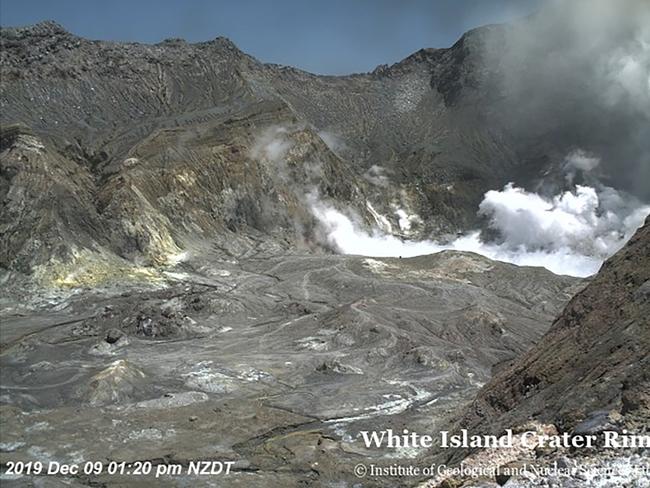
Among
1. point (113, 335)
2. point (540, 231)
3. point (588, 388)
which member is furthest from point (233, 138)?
point (588, 388)

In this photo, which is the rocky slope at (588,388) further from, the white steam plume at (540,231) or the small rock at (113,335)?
the white steam plume at (540,231)

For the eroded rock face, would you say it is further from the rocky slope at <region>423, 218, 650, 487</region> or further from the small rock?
the small rock

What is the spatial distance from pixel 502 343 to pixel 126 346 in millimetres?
25026

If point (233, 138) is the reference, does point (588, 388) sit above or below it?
below

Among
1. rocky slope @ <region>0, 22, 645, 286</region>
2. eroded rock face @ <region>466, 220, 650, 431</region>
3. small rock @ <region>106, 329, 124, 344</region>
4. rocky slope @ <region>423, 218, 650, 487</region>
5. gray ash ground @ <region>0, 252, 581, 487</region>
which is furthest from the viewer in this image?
rocky slope @ <region>0, 22, 645, 286</region>

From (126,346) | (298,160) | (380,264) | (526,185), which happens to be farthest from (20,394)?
(526,185)

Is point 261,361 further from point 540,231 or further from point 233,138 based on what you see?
point 540,231

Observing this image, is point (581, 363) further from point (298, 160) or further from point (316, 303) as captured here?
point (298, 160)

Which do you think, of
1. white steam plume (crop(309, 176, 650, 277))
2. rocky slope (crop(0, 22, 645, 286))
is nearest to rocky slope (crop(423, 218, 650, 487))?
rocky slope (crop(0, 22, 645, 286))

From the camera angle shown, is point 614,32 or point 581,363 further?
point 614,32

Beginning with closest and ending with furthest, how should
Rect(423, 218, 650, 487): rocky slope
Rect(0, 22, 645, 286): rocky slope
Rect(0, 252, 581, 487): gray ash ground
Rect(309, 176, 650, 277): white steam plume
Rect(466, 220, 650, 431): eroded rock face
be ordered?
Rect(423, 218, 650, 487): rocky slope < Rect(466, 220, 650, 431): eroded rock face < Rect(0, 252, 581, 487): gray ash ground < Rect(0, 22, 645, 286): rocky slope < Rect(309, 176, 650, 277): white steam plume

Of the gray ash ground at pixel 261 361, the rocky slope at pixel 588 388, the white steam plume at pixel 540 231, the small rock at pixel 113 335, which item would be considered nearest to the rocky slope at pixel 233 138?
the white steam plume at pixel 540 231

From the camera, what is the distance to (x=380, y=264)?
68.2 m

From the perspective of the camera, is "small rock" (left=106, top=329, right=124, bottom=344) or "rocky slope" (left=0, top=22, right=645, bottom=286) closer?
"small rock" (left=106, top=329, right=124, bottom=344)
